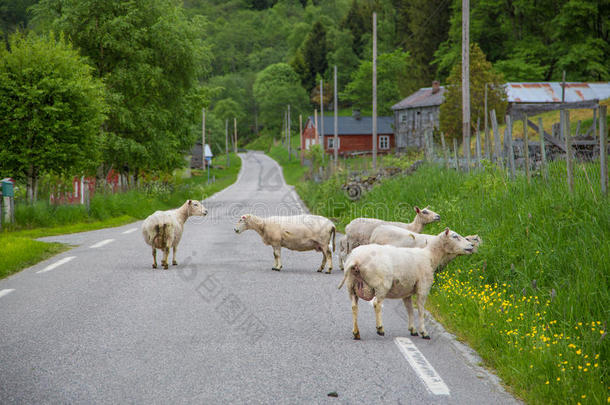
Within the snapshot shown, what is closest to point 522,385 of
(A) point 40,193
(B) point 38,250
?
(B) point 38,250

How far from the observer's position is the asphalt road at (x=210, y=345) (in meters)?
4.54

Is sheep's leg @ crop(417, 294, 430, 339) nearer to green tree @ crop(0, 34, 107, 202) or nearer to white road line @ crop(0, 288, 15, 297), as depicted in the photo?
white road line @ crop(0, 288, 15, 297)

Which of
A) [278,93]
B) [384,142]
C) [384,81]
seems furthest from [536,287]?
[278,93]

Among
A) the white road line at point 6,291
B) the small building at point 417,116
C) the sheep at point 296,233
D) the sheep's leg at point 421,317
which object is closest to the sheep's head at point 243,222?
the sheep at point 296,233

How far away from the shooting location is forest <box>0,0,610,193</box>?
20031mm

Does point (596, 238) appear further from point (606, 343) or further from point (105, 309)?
point (105, 309)

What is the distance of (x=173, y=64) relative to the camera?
29.8m

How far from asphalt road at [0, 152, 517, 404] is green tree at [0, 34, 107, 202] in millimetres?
10648

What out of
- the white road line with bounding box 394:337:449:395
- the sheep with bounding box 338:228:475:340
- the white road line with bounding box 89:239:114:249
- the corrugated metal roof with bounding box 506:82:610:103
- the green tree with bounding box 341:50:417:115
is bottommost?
the white road line with bounding box 394:337:449:395

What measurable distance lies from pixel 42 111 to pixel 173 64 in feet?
35.5

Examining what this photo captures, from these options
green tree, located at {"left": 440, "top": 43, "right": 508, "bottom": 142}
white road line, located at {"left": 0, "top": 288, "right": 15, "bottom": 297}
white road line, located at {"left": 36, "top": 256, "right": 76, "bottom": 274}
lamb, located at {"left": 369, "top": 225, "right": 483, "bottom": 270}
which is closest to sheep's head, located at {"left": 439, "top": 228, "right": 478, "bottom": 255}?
lamb, located at {"left": 369, "top": 225, "right": 483, "bottom": 270}

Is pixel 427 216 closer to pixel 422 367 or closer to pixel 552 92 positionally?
pixel 422 367

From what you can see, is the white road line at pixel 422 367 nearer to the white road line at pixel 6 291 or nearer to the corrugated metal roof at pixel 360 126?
the white road line at pixel 6 291

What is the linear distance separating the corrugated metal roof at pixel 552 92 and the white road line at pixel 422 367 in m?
49.5
